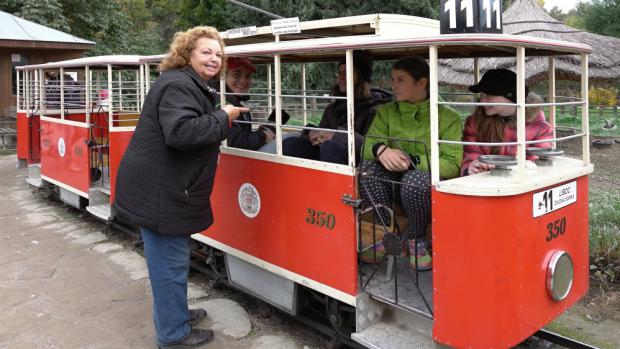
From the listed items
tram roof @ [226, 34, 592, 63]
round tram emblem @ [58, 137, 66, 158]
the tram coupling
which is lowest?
the tram coupling

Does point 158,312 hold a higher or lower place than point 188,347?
higher

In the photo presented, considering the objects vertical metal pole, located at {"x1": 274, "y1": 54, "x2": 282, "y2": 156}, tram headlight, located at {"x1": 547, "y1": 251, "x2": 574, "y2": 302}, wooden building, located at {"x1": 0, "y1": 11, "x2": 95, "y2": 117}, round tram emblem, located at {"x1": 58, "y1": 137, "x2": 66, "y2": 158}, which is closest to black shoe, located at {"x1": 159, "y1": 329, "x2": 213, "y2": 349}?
vertical metal pole, located at {"x1": 274, "y1": 54, "x2": 282, "y2": 156}

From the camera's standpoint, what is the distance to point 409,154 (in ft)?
13.2

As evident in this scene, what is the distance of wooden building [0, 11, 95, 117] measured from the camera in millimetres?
17734

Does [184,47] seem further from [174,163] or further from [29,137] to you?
[29,137]

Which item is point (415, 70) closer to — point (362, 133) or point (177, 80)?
point (362, 133)

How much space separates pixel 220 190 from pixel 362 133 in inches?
55.3

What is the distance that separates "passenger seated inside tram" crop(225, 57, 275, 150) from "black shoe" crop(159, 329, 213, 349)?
153 centimetres

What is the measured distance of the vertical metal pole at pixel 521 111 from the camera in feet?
10.1

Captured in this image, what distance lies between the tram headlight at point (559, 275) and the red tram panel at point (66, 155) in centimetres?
630

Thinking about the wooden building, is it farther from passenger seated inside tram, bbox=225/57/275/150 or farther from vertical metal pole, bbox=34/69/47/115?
passenger seated inside tram, bbox=225/57/275/150

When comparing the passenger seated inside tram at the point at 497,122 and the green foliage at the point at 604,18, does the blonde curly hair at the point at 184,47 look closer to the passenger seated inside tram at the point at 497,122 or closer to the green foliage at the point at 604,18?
the passenger seated inside tram at the point at 497,122

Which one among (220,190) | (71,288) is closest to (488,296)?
(220,190)

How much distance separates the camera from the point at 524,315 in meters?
3.33
